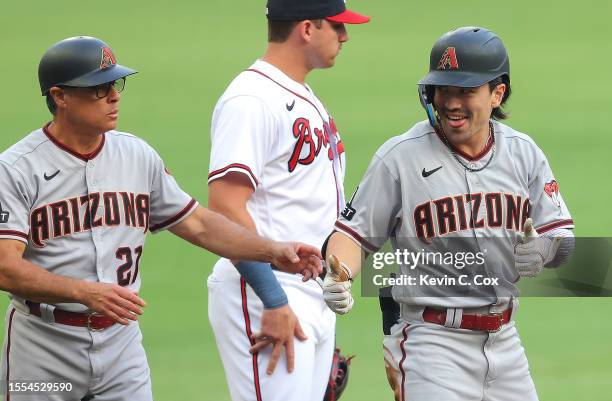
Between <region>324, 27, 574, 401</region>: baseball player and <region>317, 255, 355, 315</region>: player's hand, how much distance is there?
0.13 meters

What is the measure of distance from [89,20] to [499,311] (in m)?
10.5

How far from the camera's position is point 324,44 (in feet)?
18.7

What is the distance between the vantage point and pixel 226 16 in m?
15.2

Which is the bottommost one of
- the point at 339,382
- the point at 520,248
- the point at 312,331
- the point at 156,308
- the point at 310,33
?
the point at 156,308

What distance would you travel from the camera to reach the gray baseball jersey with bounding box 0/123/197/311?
195 inches

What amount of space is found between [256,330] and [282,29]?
1308 millimetres

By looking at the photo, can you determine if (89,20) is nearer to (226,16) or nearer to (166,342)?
(226,16)

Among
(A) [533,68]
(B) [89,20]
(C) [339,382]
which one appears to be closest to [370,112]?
(A) [533,68]

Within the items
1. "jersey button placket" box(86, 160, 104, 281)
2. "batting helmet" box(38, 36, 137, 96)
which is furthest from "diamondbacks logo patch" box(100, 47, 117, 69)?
"jersey button placket" box(86, 160, 104, 281)

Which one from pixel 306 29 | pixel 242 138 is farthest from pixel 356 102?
pixel 242 138

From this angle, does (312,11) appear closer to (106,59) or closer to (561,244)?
(106,59)

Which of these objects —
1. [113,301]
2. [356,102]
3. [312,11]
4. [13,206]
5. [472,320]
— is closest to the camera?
[113,301]

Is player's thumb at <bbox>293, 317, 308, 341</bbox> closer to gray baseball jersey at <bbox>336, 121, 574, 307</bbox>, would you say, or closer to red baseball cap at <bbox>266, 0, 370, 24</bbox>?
gray baseball jersey at <bbox>336, 121, 574, 307</bbox>

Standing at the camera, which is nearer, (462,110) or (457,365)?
(457,365)
